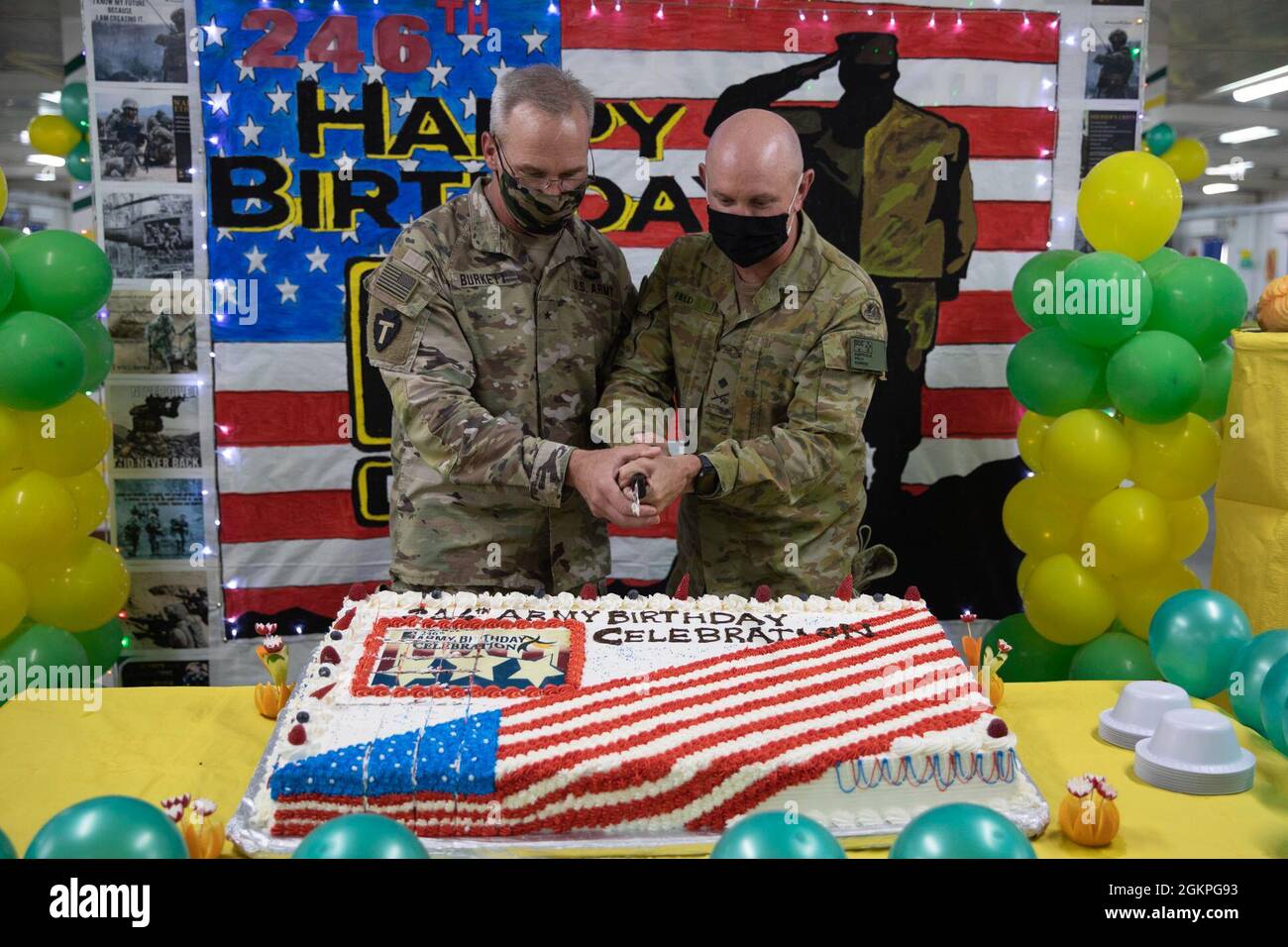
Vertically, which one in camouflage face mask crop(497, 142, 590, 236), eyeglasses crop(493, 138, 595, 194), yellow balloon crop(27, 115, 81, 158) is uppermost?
yellow balloon crop(27, 115, 81, 158)

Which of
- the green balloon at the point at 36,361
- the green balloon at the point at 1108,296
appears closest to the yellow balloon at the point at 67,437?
the green balloon at the point at 36,361

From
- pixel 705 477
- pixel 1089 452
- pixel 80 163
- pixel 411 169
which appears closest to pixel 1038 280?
pixel 1089 452

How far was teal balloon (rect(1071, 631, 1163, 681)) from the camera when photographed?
136 inches

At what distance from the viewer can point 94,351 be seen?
11.5 feet

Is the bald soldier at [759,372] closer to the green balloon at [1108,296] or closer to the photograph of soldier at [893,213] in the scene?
the green balloon at [1108,296]

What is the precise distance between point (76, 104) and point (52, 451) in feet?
4.87

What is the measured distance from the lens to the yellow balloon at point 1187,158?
197 inches

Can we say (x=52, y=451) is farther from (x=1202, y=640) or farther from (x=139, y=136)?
(x=1202, y=640)

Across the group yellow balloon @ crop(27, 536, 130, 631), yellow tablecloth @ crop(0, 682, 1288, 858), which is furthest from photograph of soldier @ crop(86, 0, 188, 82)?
yellow tablecloth @ crop(0, 682, 1288, 858)

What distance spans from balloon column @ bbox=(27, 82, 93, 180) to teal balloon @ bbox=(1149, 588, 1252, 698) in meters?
3.89

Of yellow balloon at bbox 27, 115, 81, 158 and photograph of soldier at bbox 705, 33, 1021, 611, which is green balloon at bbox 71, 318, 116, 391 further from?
photograph of soldier at bbox 705, 33, 1021, 611

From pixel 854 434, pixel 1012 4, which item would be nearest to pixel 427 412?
pixel 854 434

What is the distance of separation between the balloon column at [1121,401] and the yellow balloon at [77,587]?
3.15m

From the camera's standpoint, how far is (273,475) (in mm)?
4094
